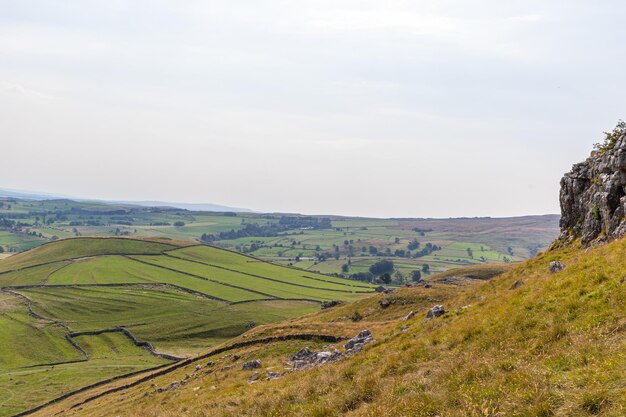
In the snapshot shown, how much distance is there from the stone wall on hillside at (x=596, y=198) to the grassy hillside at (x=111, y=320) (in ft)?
291

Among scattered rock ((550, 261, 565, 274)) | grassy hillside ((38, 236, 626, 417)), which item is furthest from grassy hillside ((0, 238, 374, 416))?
scattered rock ((550, 261, 565, 274))

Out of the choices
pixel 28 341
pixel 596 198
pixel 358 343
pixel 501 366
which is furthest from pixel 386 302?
pixel 28 341

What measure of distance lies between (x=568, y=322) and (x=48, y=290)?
666ft

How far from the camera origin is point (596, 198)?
38000 mm

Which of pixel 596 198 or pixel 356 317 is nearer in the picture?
pixel 596 198

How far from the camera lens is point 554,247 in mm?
43938

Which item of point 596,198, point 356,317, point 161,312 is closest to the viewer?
point 596,198

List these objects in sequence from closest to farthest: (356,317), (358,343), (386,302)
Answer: (358,343), (356,317), (386,302)

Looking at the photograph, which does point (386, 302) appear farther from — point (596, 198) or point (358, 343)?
point (596, 198)

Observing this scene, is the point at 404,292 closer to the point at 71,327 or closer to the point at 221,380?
the point at 221,380

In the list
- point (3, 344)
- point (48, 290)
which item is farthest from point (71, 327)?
point (48, 290)

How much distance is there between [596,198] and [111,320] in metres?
154

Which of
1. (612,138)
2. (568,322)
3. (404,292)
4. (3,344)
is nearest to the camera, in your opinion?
(568,322)

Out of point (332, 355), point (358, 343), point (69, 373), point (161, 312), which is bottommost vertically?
point (69, 373)
